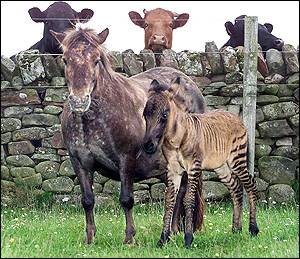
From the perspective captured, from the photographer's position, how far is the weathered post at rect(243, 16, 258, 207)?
11539 millimetres

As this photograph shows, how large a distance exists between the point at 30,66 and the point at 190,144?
177 inches

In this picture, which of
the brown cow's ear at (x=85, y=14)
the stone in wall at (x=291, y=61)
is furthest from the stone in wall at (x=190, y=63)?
the brown cow's ear at (x=85, y=14)

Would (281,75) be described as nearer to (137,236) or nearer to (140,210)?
(140,210)

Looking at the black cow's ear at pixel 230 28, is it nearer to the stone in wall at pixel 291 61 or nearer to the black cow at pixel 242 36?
the black cow at pixel 242 36

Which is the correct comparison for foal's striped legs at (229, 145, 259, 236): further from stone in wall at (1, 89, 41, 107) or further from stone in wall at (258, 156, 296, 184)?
stone in wall at (1, 89, 41, 107)

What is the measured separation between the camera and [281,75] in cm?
1223

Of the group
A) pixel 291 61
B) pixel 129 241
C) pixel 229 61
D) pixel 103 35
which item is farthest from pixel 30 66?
pixel 129 241

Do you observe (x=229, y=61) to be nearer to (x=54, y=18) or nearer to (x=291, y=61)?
(x=291, y=61)

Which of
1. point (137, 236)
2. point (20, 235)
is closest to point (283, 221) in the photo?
point (137, 236)

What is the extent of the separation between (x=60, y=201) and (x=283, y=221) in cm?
390

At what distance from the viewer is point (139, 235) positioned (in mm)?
8992

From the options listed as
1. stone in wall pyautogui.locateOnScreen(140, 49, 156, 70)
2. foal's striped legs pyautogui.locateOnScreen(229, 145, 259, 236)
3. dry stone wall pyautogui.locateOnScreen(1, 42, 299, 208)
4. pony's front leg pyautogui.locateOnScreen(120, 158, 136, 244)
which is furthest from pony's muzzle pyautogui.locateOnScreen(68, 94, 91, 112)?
stone in wall pyautogui.locateOnScreen(140, 49, 156, 70)

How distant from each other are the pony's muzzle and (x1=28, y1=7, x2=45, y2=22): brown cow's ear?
21.1ft

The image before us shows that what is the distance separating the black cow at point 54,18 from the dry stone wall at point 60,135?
1.30 m
